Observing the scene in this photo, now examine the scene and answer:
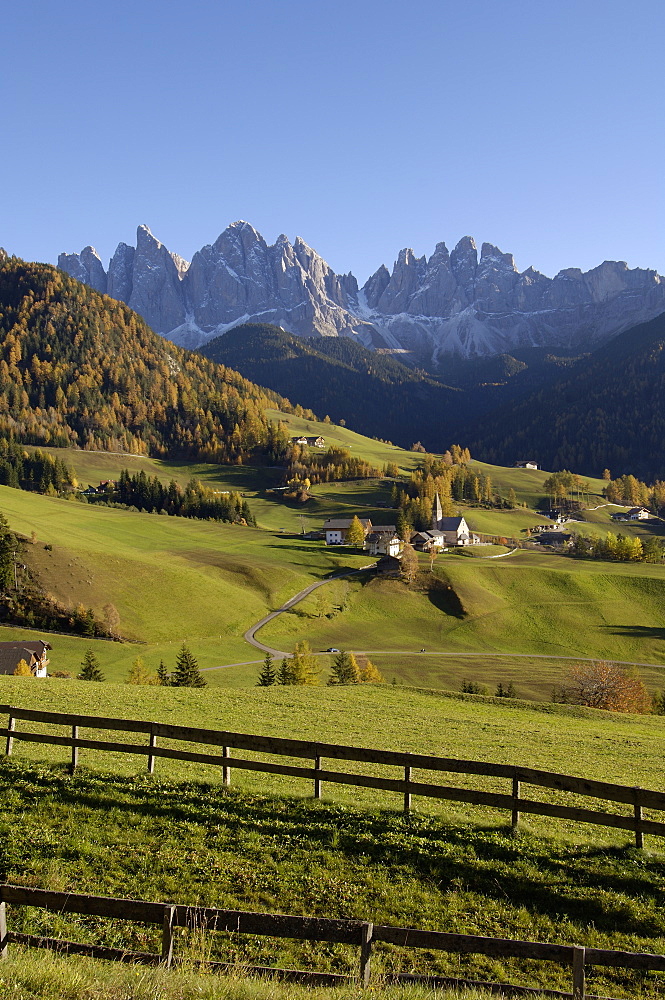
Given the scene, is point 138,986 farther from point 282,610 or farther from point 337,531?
point 337,531

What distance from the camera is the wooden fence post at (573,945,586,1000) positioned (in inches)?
305

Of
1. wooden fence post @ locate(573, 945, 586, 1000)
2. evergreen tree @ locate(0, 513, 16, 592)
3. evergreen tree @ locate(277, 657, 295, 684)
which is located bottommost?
evergreen tree @ locate(277, 657, 295, 684)

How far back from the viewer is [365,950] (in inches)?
320

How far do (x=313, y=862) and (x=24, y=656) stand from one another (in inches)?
2612

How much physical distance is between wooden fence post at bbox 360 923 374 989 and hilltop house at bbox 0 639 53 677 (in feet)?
224

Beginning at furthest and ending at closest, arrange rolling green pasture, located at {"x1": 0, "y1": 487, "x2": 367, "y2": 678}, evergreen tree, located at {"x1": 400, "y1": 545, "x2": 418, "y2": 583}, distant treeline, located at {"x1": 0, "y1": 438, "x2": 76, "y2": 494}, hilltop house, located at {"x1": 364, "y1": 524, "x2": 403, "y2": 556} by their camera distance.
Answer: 1. distant treeline, located at {"x1": 0, "y1": 438, "x2": 76, "y2": 494}
2. hilltop house, located at {"x1": 364, "y1": 524, "x2": 403, "y2": 556}
3. evergreen tree, located at {"x1": 400, "y1": 545, "x2": 418, "y2": 583}
4. rolling green pasture, located at {"x1": 0, "y1": 487, "x2": 367, "y2": 678}

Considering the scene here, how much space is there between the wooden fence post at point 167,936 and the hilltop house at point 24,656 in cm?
6693

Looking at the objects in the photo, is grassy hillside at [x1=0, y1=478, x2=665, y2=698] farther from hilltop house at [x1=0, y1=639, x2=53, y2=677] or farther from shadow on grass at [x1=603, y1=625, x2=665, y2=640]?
hilltop house at [x1=0, y1=639, x2=53, y2=677]

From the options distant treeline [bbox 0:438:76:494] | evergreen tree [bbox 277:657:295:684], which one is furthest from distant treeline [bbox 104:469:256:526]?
evergreen tree [bbox 277:657:295:684]

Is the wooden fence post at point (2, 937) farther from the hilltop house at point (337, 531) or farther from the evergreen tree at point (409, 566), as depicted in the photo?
the hilltop house at point (337, 531)

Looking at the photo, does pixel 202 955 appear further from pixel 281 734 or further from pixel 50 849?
pixel 281 734

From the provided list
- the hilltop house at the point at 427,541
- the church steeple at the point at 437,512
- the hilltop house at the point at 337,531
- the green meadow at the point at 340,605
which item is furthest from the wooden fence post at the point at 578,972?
the church steeple at the point at 437,512

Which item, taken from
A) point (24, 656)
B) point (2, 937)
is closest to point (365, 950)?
point (2, 937)

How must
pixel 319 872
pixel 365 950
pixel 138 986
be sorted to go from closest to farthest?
pixel 138 986 < pixel 365 950 < pixel 319 872
